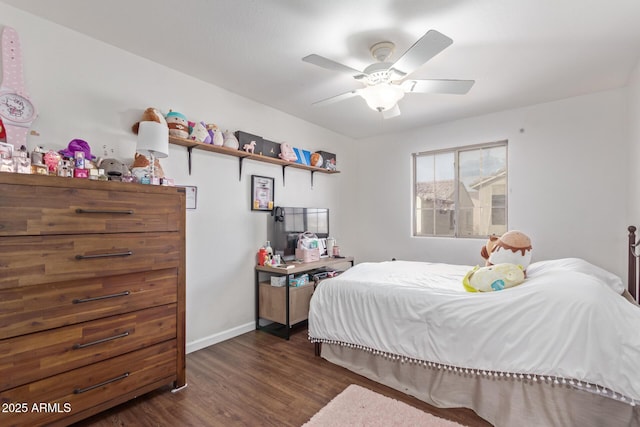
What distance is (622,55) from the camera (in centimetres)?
236

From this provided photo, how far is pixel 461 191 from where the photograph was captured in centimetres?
396

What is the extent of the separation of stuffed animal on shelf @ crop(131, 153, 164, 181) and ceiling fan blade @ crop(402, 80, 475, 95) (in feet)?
6.50

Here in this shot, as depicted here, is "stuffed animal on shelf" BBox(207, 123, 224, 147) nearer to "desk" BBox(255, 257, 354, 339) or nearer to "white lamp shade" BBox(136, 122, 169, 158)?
"white lamp shade" BBox(136, 122, 169, 158)

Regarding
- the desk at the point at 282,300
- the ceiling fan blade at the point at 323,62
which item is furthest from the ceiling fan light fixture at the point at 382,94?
the desk at the point at 282,300

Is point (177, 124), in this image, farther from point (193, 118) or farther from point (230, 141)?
point (230, 141)

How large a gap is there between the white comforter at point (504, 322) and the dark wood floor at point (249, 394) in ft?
0.95

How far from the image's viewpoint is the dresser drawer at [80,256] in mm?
1438

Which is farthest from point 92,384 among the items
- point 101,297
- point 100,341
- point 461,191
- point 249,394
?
point 461,191

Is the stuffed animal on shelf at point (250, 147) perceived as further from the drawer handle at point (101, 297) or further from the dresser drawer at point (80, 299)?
the drawer handle at point (101, 297)

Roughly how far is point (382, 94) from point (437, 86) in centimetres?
42

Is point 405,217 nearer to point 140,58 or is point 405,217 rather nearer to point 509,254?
point 509,254

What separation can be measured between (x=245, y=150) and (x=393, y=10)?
6.01 ft

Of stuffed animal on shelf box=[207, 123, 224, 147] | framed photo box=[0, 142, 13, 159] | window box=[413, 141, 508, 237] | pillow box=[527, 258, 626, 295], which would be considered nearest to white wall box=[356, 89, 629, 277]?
window box=[413, 141, 508, 237]

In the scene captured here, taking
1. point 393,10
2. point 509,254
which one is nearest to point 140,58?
point 393,10
